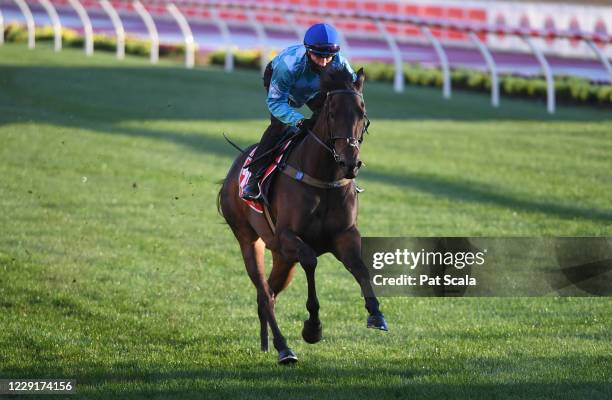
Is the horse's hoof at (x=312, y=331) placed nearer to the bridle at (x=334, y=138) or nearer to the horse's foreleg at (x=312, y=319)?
the horse's foreleg at (x=312, y=319)

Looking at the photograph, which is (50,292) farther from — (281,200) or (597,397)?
(597,397)

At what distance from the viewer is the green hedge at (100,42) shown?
30078mm

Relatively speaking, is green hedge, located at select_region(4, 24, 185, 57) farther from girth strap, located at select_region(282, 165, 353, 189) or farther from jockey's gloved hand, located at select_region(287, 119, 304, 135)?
girth strap, located at select_region(282, 165, 353, 189)

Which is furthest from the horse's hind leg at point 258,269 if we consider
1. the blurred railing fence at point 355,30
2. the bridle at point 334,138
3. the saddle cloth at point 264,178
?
the blurred railing fence at point 355,30

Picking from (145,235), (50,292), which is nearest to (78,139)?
(145,235)

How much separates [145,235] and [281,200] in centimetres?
492

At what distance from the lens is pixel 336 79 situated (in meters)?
7.15

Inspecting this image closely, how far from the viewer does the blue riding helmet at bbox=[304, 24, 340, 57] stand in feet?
24.3

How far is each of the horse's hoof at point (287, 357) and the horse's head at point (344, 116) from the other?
3.94ft

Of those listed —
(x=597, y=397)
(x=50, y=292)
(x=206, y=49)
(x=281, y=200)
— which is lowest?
(x=206, y=49)

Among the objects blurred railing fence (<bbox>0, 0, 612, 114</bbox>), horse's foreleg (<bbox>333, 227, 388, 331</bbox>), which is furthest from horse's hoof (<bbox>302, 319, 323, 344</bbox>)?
blurred railing fence (<bbox>0, 0, 612, 114</bbox>)

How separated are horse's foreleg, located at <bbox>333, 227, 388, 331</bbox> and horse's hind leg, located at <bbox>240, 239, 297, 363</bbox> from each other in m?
0.62

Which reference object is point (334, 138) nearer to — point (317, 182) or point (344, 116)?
point (344, 116)

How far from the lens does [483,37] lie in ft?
121
